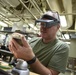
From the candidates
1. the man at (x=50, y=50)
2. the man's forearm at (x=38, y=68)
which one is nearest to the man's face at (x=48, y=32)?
the man at (x=50, y=50)

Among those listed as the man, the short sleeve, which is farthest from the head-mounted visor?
the short sleeve

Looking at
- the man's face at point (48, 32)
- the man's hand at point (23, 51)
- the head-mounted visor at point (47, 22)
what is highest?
the head-mounted visor at point (47, 22)

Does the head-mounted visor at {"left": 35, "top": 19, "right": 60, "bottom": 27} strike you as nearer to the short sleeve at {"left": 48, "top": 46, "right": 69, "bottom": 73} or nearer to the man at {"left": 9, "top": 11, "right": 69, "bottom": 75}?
the man at {"left": 9, "top": 11, "right": 69, "bottom": 75}

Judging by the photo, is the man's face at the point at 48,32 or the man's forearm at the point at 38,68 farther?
the man's face at the point at 48,32

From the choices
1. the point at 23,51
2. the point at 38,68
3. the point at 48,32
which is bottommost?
the point at 38,68

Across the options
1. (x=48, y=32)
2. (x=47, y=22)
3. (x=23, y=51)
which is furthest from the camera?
(x=48, y=32)

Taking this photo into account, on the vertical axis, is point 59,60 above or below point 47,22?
below

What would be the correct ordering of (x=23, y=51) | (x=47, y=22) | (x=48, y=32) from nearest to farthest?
(x=23, y=51), (x=47, y=22), (x=48, y=32)

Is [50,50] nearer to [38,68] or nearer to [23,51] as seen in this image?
[38,68]

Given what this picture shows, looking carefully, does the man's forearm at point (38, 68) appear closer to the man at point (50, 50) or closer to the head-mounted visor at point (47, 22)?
the man at point (50, 50)


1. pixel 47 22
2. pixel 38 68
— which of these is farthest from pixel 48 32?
pixel 38 68

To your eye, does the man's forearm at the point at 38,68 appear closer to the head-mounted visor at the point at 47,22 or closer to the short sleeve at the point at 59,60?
the short sleeve at the point at 59,60

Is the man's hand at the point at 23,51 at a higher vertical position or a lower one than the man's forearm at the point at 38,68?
higher

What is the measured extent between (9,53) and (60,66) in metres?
0.37
